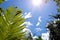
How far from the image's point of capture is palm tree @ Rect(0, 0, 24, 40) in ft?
9.43

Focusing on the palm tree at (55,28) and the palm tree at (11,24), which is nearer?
the palm tree at (11,24)

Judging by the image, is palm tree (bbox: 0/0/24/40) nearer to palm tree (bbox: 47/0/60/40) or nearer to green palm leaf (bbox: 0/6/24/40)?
green palm leaf (bbox: 0/6/24/40)

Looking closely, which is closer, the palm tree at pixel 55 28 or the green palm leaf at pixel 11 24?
the green palm leaf at pixel 11 24

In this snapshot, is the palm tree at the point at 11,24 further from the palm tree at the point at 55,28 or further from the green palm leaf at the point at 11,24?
the palm tree at the point at 55,28

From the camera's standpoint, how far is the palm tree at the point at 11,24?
287 cm

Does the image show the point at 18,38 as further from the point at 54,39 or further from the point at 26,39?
the point at 54,39

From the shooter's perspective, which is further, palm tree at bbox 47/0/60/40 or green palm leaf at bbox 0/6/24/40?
palm tree at bbox 47/0/60/40

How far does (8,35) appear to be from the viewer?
2.94 m

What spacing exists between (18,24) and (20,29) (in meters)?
0.10

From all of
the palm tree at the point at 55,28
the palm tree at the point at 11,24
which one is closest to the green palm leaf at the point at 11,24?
the palm tree at the point at 11,24

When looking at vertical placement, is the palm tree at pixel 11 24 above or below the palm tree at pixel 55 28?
below

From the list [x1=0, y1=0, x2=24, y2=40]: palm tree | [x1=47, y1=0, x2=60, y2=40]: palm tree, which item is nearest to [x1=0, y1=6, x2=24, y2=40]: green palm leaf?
[x1=0, y1=0, x2=24, y2=40]: palm tree

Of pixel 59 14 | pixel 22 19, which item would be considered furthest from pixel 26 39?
pixel 59 14

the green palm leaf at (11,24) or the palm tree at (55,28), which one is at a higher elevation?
the palm tree at (55,28)
